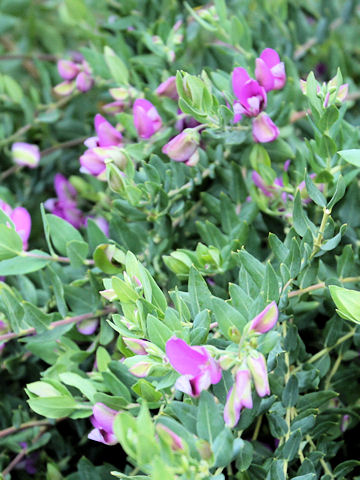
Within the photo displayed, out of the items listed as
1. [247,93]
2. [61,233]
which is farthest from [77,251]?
[247,93]

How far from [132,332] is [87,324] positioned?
16 cm

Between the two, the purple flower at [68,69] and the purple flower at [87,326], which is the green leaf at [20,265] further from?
the purple flower at [68,69]

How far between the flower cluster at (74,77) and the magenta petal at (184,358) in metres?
0.55

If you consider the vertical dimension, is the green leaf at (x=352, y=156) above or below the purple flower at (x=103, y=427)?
above

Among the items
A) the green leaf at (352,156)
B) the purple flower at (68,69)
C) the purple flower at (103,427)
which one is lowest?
the purple flower at (103,427)

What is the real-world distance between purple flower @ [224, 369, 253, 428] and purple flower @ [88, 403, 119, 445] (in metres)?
0.13

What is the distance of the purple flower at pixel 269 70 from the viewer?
0.66 metres

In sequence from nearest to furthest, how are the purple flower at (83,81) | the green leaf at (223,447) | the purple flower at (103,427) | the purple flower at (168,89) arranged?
1. the green leaf at (223,447)
2. the purple flower at (103,427)
3. the purple flower at (168,89)
4. the purple flower at (83,81)

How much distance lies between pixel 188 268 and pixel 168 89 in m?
0.26

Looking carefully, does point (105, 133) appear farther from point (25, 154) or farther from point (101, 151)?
point (25, 154)

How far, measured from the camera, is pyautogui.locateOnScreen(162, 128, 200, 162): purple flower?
0.66m

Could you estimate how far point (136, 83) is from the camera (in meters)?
0.85

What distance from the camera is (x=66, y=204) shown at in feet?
3.02

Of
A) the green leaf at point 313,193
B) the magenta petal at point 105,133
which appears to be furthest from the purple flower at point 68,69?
the green leaf at point 313,193
